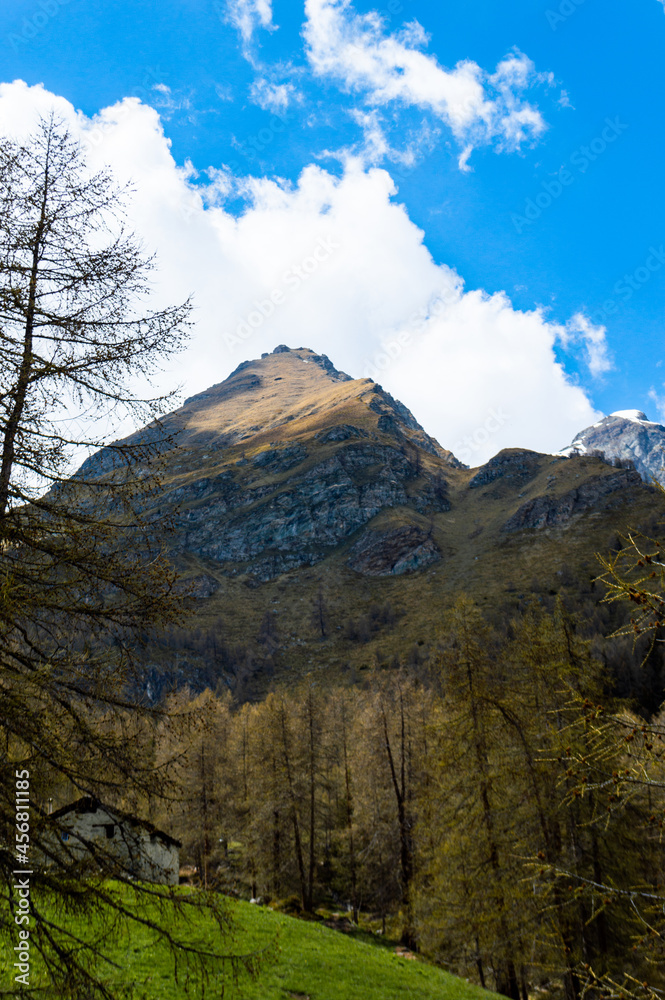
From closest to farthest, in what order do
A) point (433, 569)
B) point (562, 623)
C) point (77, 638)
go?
point (77, 638)
point (562, 623)
point (433, 569)

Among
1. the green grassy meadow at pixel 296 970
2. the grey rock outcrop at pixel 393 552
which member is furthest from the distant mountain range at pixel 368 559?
the green grassy meadow at pixel 296 970

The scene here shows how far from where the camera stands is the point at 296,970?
48.6 feet

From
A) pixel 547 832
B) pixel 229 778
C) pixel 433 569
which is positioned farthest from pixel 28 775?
pixel 433 569

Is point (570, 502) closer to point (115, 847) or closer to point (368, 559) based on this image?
point (368, 559)

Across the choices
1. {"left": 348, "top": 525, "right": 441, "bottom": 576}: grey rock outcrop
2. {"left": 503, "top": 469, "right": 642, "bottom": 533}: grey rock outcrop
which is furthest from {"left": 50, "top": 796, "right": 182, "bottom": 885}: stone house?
{"left": 503, "top": 469, "right": 642, "bottom": 533}: grey rock outcrop

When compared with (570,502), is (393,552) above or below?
below

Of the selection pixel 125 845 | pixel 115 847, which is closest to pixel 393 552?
pixel 115 847

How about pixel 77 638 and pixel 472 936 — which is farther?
pixel 472 936

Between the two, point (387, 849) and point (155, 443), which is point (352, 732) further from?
point (155, 443)

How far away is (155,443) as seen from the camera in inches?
278

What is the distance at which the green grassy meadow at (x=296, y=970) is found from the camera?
1218 cm

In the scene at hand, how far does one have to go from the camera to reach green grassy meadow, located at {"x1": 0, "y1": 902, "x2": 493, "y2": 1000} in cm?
1218

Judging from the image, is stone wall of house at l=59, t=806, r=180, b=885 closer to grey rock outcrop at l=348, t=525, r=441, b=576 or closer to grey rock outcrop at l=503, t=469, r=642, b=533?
grey rock outcrop at l=348, t=525, r=441, b=576

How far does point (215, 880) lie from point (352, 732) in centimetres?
1333
